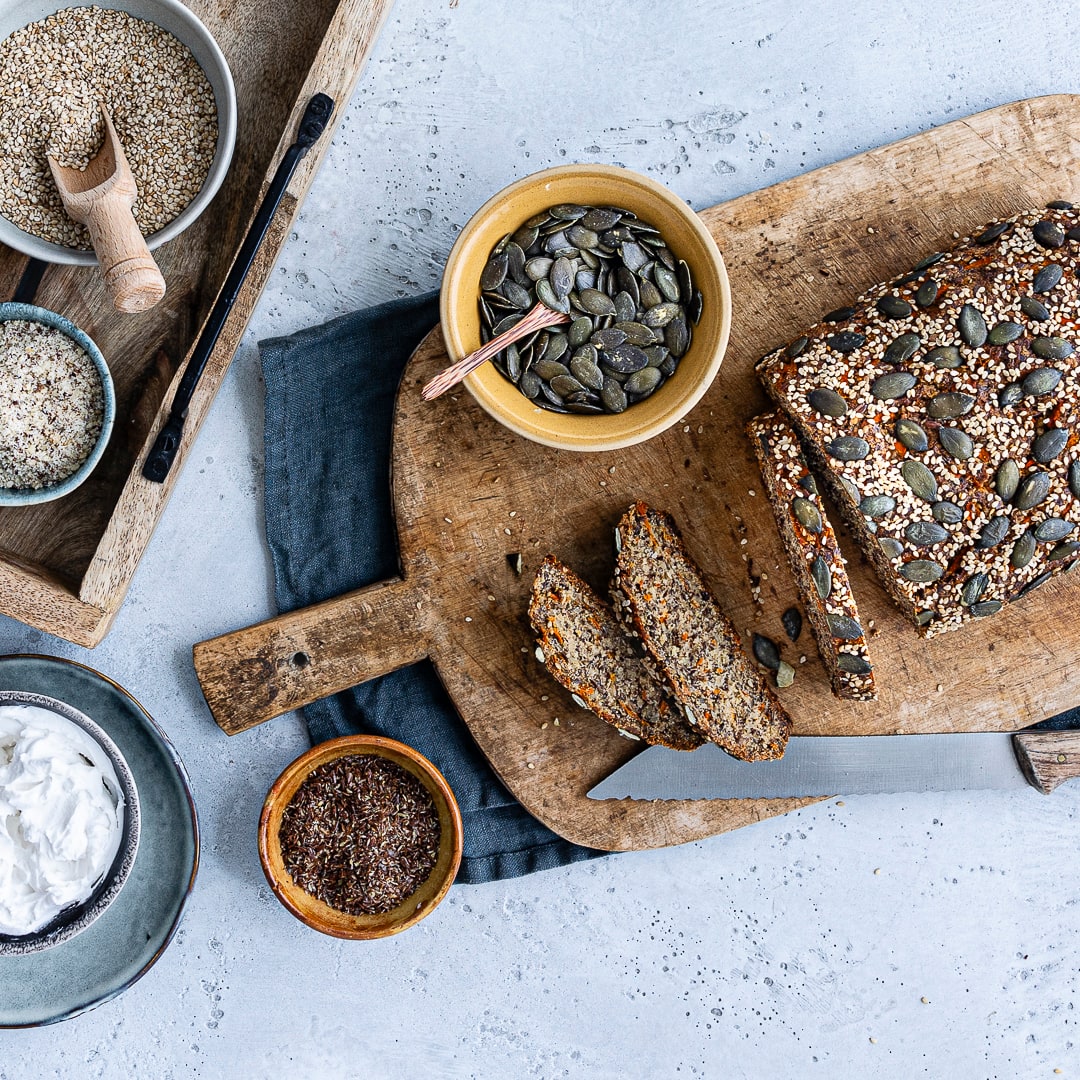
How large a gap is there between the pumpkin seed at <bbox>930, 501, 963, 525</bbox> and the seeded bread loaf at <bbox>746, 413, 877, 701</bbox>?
250 mm

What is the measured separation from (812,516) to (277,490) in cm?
144

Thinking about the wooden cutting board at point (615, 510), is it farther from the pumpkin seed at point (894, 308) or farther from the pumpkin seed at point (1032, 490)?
the pumpkin seed at point (1032, 490)

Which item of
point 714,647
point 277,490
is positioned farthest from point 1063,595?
point 277,490

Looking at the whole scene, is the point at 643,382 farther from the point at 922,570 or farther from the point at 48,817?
the point at 48,817

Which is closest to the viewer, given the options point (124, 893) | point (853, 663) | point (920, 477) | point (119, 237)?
point (119, 237)

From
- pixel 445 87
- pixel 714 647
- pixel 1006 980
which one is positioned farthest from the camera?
pixel 1006 980

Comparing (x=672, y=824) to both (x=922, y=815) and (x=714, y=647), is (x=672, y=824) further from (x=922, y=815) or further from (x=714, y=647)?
(x=922, y=815)

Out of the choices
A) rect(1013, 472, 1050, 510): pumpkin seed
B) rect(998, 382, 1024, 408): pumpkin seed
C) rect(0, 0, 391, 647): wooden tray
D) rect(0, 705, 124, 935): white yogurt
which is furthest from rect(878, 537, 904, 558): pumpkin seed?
rect(0, 705, 124, 935): white yogurt

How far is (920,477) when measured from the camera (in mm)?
2305

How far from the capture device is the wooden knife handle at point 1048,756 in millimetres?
2586

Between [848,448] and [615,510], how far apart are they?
0.62 meters

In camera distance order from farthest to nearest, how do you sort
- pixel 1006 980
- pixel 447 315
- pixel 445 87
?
pixel 1006 980 < pixel 445 87 < pixel 447 315

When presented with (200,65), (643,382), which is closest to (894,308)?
(643,382)

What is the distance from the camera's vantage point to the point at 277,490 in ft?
8.55
